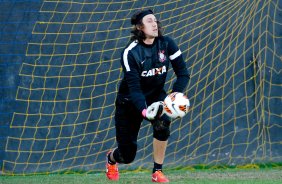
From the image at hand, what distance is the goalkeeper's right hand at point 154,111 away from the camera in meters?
6.86

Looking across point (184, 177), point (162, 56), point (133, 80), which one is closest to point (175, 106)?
point (133, 80)

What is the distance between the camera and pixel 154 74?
289 inches

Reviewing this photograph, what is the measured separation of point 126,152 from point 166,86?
2188mm

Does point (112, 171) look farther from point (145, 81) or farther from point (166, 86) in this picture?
point (166, 86)

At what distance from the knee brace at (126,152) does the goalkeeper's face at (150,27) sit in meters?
1.15

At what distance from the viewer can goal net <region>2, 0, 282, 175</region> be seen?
9.42 metres

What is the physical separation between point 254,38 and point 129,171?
2.39 m

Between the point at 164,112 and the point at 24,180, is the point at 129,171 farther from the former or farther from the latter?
the point at 164,112

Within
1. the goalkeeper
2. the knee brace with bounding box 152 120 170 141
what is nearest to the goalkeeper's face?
the goalkeeper

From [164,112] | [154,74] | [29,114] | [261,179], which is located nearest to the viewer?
[164,112]

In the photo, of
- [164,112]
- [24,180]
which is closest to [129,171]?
[24,180]

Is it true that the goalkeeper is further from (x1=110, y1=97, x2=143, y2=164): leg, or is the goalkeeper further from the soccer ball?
the soccer ball

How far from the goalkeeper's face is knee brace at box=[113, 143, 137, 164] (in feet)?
3.79

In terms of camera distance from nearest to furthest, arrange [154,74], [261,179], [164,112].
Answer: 1. [164,112]
2. [154,74]
3. [261,179]
